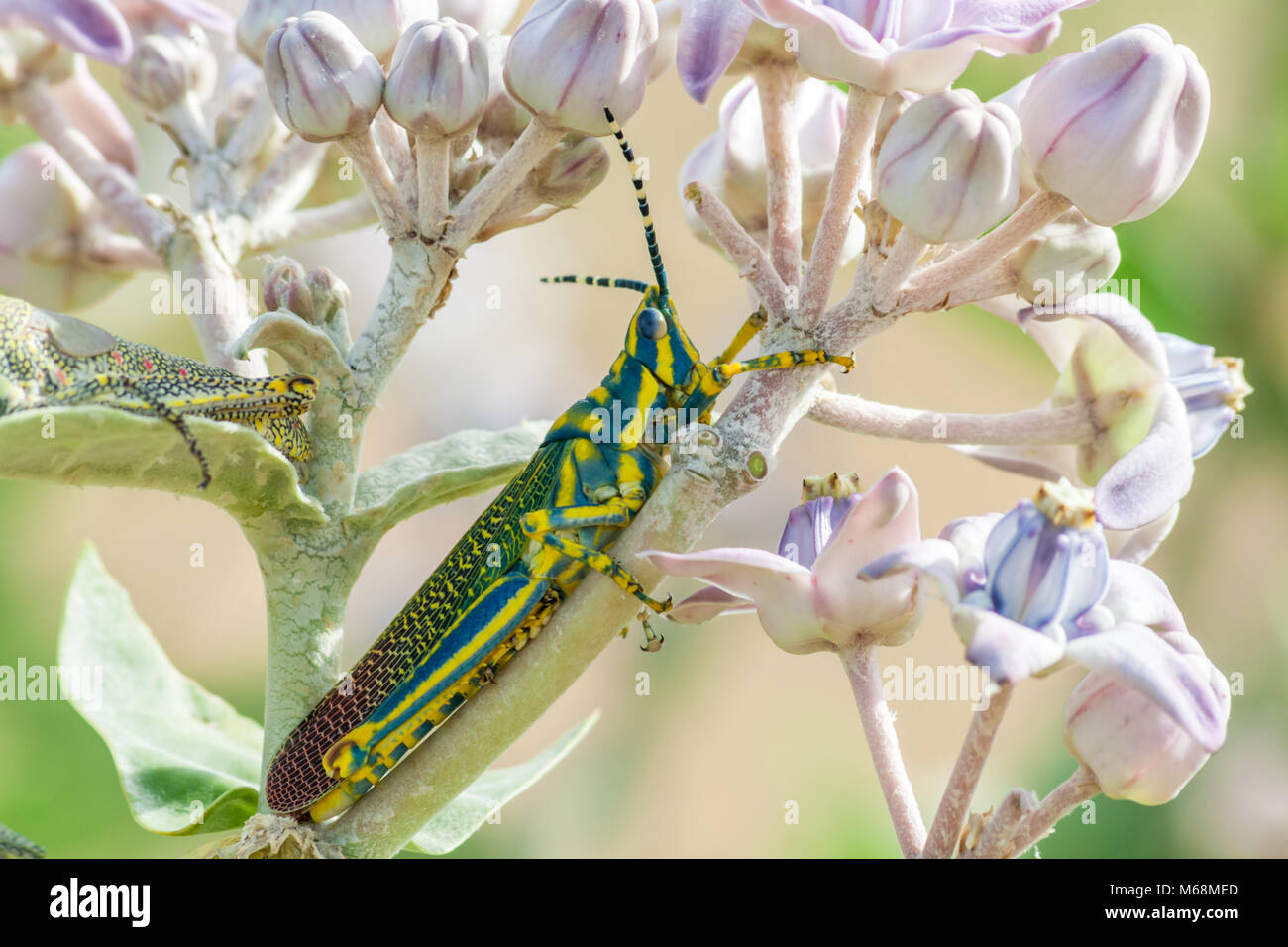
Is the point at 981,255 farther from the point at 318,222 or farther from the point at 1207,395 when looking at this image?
the point at 318,222

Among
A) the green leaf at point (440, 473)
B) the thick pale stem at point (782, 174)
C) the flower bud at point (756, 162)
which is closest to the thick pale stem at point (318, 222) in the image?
the green leaf at point (440, 473)

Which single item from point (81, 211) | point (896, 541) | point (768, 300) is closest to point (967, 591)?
point (896, 541)

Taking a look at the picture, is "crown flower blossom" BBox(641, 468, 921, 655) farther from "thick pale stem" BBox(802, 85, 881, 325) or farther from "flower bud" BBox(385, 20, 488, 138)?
"flower bud" BBox(385, 20, 488, 138)

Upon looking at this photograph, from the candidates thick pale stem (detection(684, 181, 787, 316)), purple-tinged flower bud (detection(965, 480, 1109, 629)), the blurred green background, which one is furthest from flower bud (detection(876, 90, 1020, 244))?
the blurred green background

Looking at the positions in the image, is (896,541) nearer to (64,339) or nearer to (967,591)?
(967,591)
